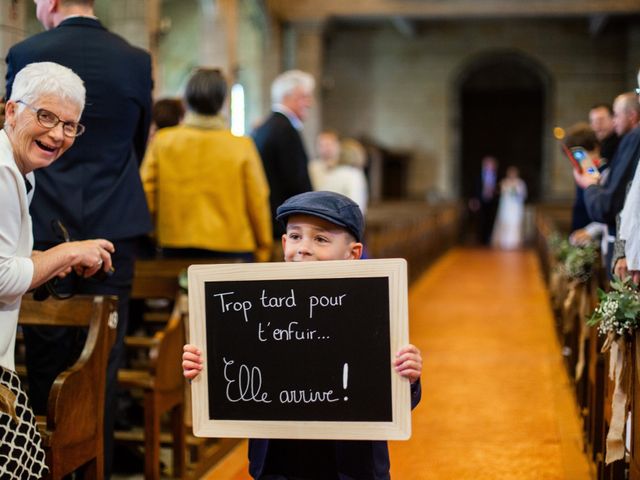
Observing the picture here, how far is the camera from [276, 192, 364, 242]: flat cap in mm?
2170

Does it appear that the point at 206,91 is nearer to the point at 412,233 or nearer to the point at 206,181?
the point at 206,181

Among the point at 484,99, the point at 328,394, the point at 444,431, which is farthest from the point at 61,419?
the point at 484,99

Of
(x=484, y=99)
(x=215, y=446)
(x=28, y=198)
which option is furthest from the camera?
(x=484, y=99)

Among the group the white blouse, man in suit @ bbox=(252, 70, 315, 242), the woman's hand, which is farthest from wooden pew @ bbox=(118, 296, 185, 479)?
man in suit @ bbox=(252, 70, 315, 242)

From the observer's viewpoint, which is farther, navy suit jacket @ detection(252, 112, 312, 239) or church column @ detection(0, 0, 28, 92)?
navy suit jacket @ detection(252, 112, 312, 239)

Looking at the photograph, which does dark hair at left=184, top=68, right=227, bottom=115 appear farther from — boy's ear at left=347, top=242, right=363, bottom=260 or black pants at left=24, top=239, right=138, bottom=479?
boy's ear at left=347, top=242, right=363, bottom=260

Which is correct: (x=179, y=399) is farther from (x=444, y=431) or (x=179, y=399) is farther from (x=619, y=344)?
(x=619, y=344)

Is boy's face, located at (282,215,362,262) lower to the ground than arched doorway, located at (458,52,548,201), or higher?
lower

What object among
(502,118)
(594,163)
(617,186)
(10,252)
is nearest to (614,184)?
(617,186)

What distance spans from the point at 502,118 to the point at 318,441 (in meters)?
21.8

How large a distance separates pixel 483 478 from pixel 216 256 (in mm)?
1682

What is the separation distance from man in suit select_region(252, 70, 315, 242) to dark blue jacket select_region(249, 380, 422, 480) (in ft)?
9.11

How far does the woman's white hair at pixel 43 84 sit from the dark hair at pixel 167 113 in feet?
7.70

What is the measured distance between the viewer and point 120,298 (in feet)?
10.8
